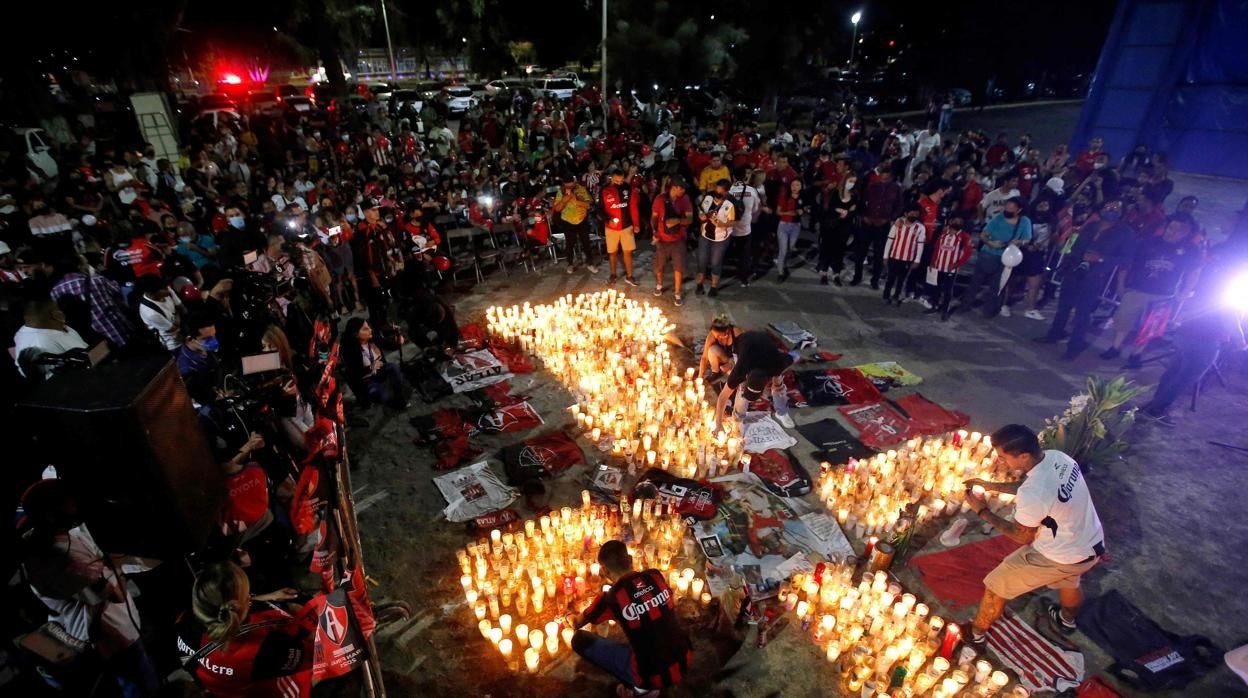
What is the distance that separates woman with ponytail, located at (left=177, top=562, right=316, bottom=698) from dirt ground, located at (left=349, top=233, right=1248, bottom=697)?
4.61ft

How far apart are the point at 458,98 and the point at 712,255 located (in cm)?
2384

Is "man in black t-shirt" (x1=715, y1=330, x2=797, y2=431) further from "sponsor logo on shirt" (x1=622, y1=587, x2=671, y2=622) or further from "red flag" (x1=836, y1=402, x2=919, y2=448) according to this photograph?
"sponsor logo on shirt" (x1=622, y1=587, x2=671, y2=622)

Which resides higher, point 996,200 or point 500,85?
point 500,85

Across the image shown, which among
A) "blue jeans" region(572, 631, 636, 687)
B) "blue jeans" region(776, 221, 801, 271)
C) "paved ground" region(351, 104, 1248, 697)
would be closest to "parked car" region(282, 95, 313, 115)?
"paved ground" region(351, 104, 1248, 697)

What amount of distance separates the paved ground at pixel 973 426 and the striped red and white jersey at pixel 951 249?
40.9 inches

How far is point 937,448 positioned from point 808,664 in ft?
10.3

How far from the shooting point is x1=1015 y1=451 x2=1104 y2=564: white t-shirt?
178 inches

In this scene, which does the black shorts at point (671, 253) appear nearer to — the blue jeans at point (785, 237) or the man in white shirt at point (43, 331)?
the blue jeans at point (785, 237)

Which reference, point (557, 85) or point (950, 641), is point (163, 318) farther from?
point (557, 85)

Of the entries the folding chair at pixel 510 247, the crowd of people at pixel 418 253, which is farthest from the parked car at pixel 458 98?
the folding chair at pixel 510 247

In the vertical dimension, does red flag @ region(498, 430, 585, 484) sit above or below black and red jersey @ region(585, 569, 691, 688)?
below

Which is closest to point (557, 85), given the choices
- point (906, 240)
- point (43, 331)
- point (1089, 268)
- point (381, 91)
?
point (381, 91)

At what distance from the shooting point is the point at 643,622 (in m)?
4.12

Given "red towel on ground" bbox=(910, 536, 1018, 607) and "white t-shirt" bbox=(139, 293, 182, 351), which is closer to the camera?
"red towel on ground" bbox=(910, 536, 1018, 607)
